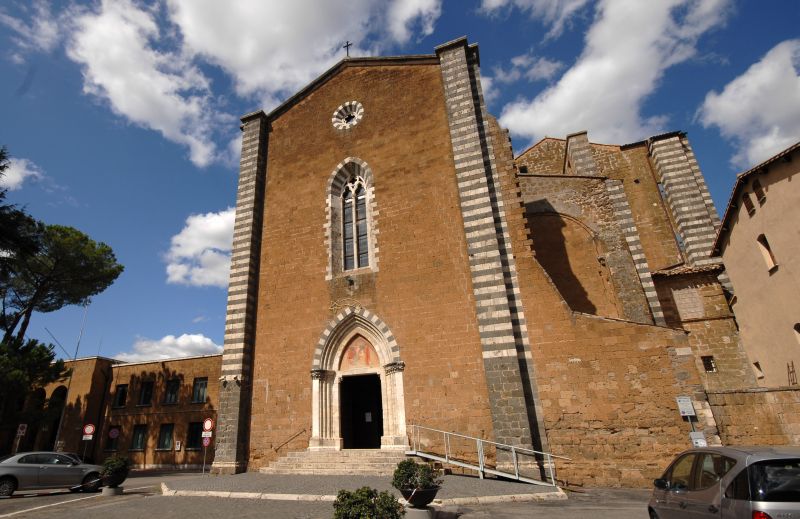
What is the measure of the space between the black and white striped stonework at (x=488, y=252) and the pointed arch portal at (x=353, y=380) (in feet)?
9.15

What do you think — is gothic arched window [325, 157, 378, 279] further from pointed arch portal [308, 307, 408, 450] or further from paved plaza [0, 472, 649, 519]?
paved plaza [0, 472, 649, 519]

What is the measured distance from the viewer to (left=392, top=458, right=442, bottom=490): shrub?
21.5 ft

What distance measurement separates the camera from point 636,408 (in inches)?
401

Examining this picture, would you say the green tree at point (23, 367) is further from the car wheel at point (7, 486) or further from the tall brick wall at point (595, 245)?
the tall brick wall at point (595, 245)

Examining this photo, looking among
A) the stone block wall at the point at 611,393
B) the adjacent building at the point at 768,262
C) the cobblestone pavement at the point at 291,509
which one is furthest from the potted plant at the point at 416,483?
the adjacent building at the point at 768,262

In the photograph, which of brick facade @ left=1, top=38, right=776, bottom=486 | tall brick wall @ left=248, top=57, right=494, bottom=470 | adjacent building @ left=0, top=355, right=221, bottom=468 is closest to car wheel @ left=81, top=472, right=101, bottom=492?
brick facade @ left=1, top=38, right=776, bottom=486

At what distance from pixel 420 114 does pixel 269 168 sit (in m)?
6.31

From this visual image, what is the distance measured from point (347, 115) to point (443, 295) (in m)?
8.30

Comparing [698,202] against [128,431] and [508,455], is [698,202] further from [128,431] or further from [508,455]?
[128,431]

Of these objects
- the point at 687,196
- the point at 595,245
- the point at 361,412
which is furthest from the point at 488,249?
the point at 687,196

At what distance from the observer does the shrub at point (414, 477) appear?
6.55 meters

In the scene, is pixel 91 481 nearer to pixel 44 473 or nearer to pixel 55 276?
pixel 44 473

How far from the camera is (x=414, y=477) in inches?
263

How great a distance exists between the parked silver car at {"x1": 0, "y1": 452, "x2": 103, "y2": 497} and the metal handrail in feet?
28.5
